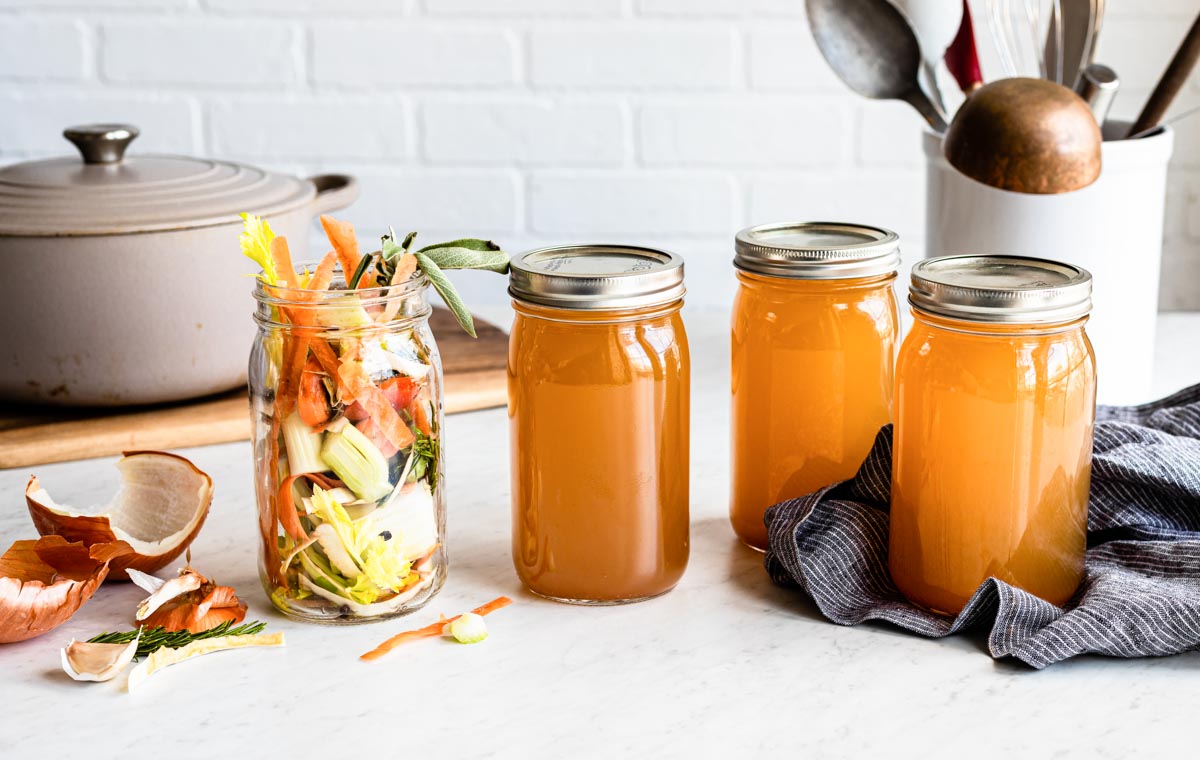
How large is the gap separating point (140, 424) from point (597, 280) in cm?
54

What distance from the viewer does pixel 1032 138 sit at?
827mm

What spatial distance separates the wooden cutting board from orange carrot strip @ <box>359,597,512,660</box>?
352 mm

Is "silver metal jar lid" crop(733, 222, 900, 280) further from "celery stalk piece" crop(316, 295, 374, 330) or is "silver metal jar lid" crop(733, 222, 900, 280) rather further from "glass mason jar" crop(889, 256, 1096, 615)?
"celery stalk piece" crop(316, 295, 374, 330)

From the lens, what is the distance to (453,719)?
660 mm

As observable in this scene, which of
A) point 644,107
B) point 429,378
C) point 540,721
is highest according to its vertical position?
point 644,107

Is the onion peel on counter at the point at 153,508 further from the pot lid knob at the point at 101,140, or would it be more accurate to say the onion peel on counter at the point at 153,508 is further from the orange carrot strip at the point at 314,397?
the pot lid knob at the point at 101,140

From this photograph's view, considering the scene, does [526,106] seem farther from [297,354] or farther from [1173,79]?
[297,354]

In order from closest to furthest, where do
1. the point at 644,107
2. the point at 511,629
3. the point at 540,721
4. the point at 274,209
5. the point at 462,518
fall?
the point at 540,721 < the point at 511,629 < the point at 462,518 < the point at 274,209 < the point at 644,107

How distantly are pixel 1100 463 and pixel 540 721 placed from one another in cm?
40

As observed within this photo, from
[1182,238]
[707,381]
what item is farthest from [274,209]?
[1182,238]

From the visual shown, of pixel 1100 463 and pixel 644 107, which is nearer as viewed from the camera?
pixel 1100 463

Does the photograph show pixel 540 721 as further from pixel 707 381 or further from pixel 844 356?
pixel 707 381

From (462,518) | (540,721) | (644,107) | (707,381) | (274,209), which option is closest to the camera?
(540,721)

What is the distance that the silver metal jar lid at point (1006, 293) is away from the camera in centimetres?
68
